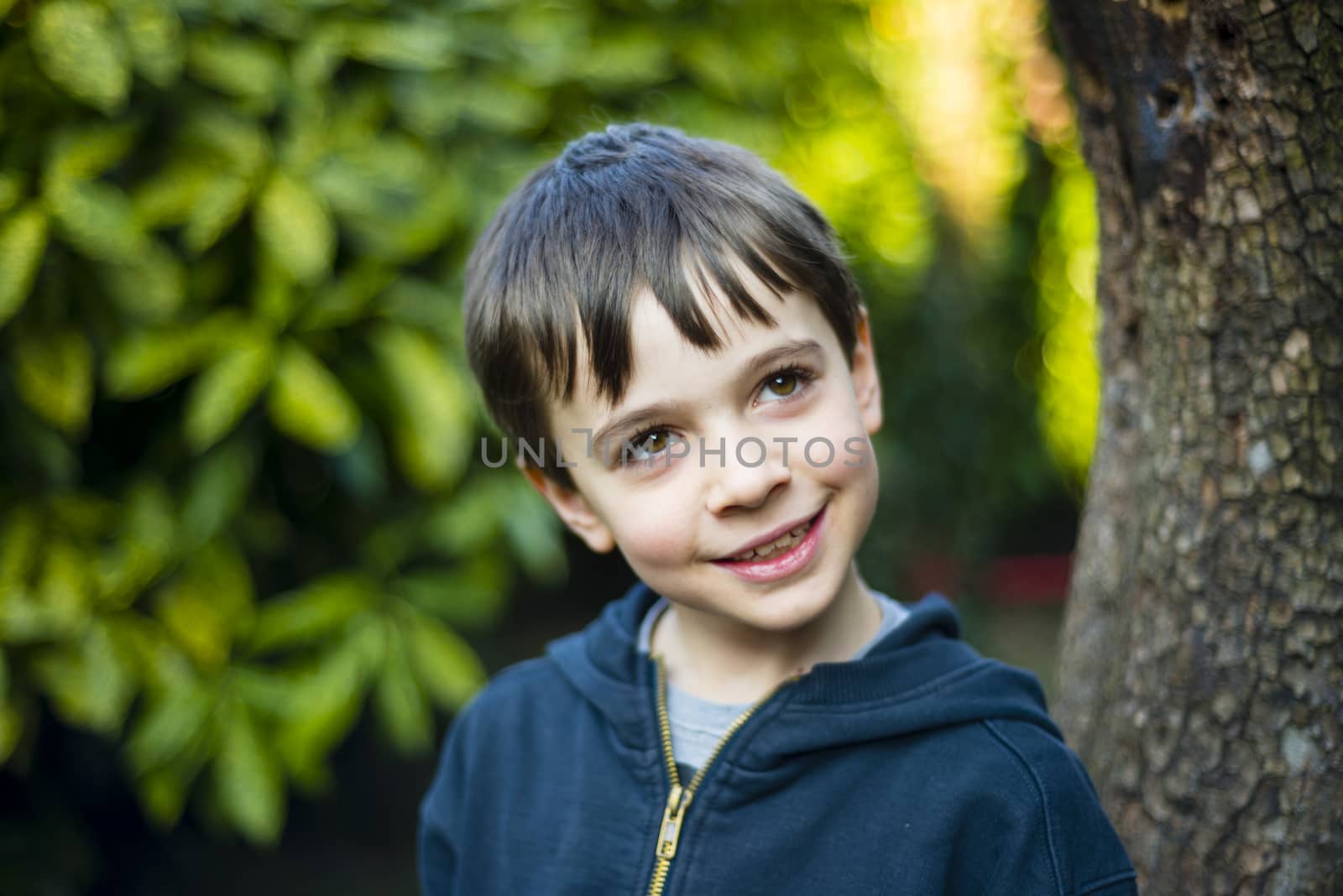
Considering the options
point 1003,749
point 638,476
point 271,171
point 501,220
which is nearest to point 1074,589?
point 1003,749

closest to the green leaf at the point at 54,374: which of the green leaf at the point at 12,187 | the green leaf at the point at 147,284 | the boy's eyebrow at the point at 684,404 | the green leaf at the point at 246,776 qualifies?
the green leaf at the point at 147,284

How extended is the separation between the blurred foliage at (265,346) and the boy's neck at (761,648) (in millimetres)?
953

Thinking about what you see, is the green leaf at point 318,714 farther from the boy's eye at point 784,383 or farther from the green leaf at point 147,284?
the boy's eye at point 784,383

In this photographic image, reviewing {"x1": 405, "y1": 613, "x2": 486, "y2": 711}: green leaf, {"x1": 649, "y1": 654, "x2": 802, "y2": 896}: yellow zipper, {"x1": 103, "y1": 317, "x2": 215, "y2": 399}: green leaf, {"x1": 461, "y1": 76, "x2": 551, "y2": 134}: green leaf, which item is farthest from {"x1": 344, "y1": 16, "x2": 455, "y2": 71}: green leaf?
{"x1": 649, "y1": 654, "x2": 802, "y2": 896}: yellow zipper

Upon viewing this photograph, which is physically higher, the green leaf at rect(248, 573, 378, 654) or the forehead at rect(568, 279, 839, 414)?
the forehead at rect(568, 279, 839, 414)

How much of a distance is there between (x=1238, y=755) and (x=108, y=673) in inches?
79.8

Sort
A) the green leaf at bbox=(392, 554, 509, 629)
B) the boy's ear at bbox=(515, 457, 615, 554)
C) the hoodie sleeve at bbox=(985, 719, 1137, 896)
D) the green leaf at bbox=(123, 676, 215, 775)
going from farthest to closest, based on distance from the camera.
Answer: the green leaf at bbox=(392, 554, 509, 629) < the green leaf at bbox=(123, 676, 215, 775) < the boy's ear at bbox=(515, 457, 615, 554) < the hoodie sleeve at bbox=(985, 719, 1137, 896)

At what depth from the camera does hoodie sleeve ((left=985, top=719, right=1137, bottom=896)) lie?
1.21 metres

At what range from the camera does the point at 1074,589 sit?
174 cm

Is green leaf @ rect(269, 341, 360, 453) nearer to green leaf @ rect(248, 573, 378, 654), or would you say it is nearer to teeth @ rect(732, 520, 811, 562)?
green leaf @ rect(248, 573, 378, 654)

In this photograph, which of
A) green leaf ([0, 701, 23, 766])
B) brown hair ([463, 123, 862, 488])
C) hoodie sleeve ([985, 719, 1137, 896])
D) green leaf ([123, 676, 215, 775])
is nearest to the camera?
hoodie sleeve ([985, 719, 1137, 896])

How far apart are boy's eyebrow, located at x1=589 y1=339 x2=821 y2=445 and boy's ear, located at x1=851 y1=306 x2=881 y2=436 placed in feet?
0.64

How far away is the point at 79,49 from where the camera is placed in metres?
1.92

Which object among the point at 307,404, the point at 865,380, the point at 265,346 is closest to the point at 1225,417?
the point at 865,380
